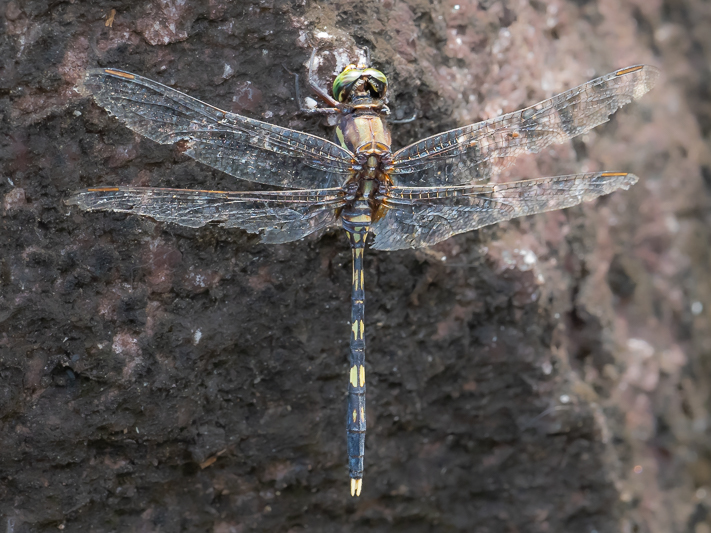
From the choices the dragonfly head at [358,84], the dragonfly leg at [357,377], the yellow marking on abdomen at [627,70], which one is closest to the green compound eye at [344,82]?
the dragonfly head at [358,84]

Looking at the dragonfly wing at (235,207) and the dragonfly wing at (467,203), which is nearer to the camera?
the dragonfly wing at (235,207)

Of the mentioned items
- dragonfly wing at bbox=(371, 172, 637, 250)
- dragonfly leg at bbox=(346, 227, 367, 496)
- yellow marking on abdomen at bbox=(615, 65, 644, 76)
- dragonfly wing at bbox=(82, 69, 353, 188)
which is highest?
yellow marking on abdomen at bbox=(615, 65, 644, 76)

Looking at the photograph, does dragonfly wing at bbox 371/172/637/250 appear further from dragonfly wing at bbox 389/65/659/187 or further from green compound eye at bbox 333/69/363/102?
green compound eye at bbox 333/69/363/102

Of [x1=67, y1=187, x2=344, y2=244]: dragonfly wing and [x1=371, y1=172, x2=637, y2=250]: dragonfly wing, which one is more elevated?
[x1=371, y1=172, x2=637, y2=250]: dragonfly wing

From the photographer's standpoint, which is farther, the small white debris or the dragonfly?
the small white debris

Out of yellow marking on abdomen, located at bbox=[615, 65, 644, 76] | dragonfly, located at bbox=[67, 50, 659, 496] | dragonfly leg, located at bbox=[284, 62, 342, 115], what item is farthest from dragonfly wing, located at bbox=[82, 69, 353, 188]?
yellow marking on abdomen, located at bbox=[615, 65, 644, 76]

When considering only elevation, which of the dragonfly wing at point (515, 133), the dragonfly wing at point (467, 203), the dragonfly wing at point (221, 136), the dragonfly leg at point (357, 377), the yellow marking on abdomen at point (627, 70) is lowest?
the dragonfly leg at point (357, 377)

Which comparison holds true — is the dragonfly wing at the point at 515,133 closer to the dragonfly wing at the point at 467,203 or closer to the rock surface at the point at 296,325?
the dragonfly wing at the point at 467,203
